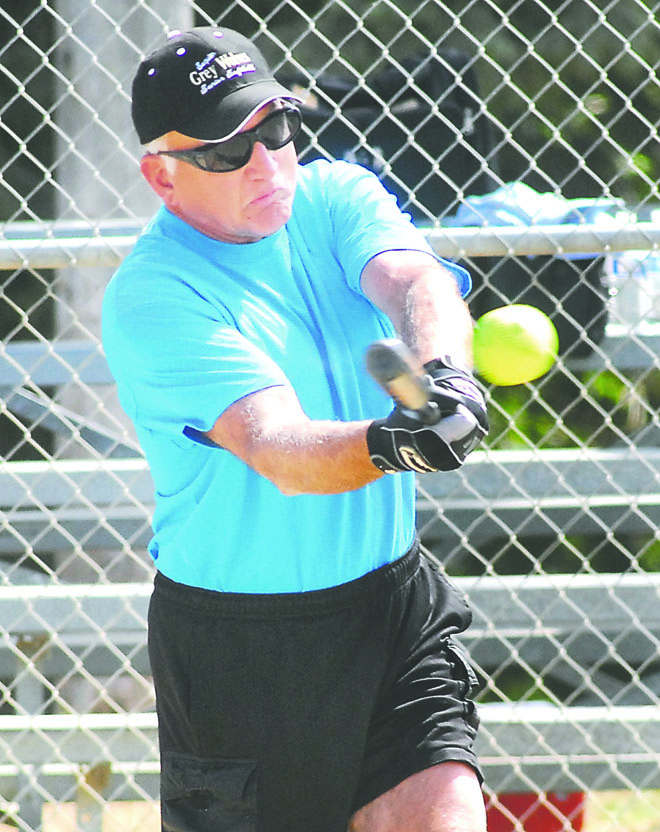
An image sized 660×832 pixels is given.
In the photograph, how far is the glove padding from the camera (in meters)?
1.52

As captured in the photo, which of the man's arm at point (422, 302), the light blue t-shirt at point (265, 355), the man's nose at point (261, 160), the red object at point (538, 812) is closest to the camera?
the man's arm at point (422, 302)

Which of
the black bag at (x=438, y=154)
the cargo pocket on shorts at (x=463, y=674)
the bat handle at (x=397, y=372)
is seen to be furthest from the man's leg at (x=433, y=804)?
the black bag at (x=438, y=154)

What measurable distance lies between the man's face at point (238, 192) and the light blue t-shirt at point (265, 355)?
0.11ft

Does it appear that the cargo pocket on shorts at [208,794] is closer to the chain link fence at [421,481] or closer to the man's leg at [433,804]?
the man's leg at [433,804]

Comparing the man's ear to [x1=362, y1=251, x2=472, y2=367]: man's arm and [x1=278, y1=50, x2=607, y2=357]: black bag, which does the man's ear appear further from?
[x1=278, y1=50, x2=607, y2=357]: black bag

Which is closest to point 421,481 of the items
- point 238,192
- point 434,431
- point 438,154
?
point 438,154

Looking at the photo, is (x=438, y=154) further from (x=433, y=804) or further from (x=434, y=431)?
(x=434, y=431)

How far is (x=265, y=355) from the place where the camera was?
1.93 meters

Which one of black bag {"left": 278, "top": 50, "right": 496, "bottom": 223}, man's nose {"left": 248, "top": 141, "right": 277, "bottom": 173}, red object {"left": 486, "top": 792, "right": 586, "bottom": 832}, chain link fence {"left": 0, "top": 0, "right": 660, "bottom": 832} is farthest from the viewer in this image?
black bag {"left": 278, "top": 50, "right": 496, "bottom": 223}

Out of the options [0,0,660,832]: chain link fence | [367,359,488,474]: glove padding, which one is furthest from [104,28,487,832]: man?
[0,0,660,832]: chain link fence

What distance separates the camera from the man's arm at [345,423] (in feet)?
5.59

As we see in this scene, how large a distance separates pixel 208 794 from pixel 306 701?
0.93 feet

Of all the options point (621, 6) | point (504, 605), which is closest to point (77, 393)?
point (504, 605)

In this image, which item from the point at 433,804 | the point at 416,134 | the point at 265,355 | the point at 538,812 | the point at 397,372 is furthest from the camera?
the point at 416,134
